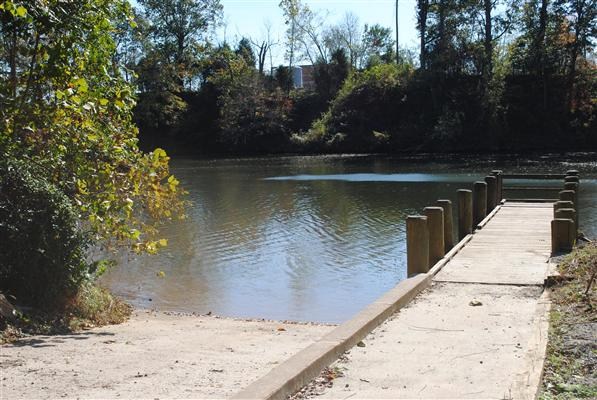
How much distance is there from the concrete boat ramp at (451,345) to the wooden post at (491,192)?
620 centimetres

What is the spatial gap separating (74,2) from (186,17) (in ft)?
211

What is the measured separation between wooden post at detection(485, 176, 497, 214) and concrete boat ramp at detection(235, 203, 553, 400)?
620 centimetres

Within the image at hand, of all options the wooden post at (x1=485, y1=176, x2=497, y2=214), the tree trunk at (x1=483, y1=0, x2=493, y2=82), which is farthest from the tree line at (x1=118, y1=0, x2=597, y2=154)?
the wooden post at (x1=485, y1=176, x2=497, y2=214)

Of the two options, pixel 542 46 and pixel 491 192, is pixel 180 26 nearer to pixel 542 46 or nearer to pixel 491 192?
pixel 542 46

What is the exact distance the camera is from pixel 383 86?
6350 centimetres

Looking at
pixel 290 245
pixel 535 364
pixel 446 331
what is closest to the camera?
pixel 535 364

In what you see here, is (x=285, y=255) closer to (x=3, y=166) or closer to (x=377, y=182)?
(x=3, y=166)

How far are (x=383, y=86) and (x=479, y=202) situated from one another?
4947 cm

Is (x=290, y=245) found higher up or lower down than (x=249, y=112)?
lower down

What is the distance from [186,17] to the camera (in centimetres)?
7081

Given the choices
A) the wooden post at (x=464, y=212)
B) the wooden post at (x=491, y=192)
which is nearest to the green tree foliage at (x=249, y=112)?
the wooden post at (x=491, y=192)

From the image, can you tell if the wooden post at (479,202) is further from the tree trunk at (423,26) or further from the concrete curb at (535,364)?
the tree trunk at (423,26)

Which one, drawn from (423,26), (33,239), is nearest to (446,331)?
(33,239)

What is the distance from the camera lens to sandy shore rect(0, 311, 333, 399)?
17.1ft
